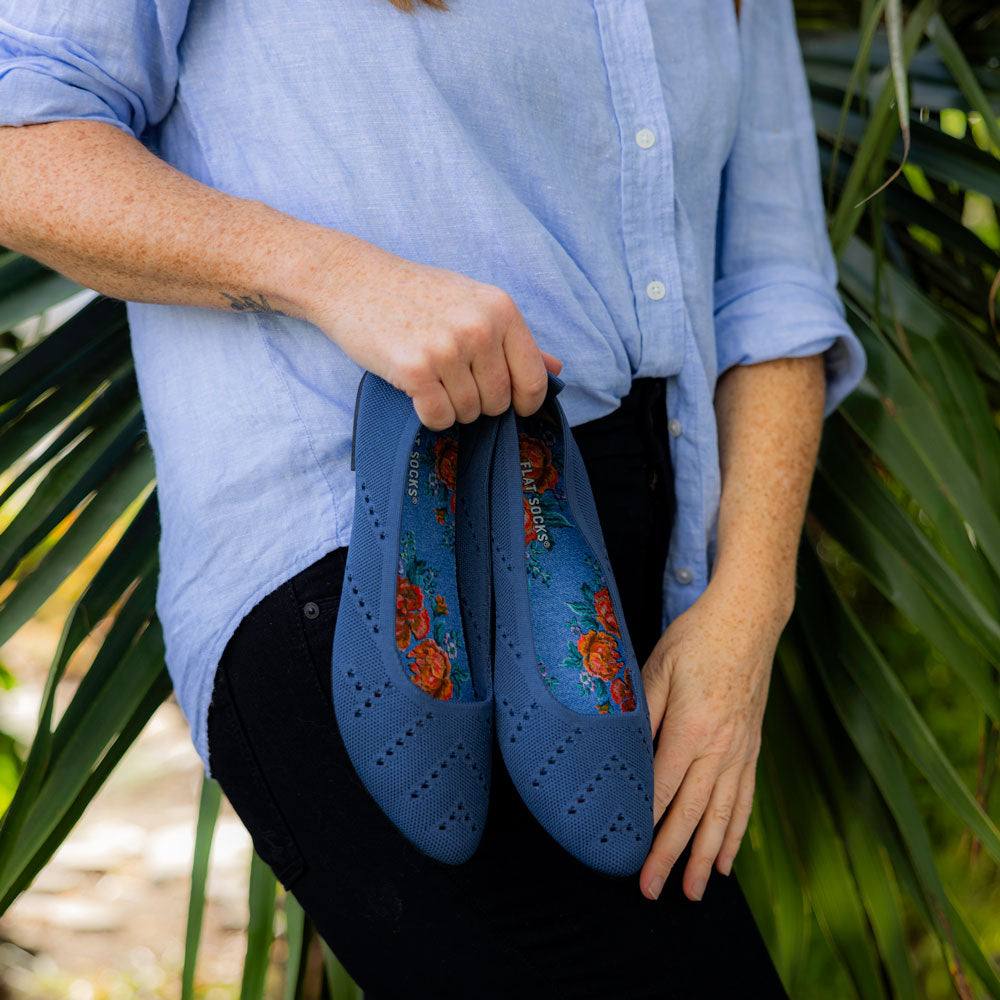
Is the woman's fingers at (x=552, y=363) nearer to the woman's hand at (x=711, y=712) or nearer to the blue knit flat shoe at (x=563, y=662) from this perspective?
the blue knit flat shoe at (x=563, y=662)

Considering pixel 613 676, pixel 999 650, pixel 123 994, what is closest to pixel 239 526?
pixel 613 676

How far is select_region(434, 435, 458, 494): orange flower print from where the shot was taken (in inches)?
21.3

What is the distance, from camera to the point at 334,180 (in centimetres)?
53

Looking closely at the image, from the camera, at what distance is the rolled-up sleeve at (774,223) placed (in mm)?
741

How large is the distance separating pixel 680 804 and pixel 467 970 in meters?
0.17

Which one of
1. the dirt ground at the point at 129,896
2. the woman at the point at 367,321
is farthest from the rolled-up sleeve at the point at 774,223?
the dirt ground at the point at 129,896

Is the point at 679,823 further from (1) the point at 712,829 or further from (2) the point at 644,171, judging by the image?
(2) the point at 644,171

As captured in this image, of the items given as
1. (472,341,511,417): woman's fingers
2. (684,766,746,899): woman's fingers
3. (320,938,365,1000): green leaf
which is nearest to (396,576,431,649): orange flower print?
(472,341,511,417): woman's fingers

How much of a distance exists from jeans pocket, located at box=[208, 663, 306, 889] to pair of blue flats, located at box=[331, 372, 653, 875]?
3.4 inches

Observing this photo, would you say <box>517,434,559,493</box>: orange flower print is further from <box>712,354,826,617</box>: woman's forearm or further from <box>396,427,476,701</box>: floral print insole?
<box>712,354,826,617</box>: woman's forearm

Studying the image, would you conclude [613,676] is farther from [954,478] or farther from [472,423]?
[954,478]

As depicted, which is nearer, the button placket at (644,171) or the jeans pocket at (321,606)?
the jeans pocket at (321,606)

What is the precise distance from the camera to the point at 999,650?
74 centimetres

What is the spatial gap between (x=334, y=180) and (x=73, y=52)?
0.14 m
